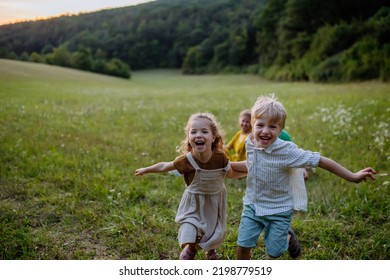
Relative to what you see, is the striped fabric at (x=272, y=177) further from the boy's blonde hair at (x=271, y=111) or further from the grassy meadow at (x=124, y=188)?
the grassy meadow at (x=124, y=188)

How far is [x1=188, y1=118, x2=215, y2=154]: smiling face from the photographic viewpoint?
290cm

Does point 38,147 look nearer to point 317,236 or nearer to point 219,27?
point 317,236

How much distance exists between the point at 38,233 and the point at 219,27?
1827 centimetres

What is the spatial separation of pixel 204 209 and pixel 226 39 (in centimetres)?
2164

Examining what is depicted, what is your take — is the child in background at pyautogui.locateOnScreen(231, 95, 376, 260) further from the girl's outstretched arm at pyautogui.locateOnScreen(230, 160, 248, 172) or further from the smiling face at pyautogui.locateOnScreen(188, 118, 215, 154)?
the smiling face at pyautogui.locateOnScreen(188, 118, 215, 154)

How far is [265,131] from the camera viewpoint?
2777 millimetres

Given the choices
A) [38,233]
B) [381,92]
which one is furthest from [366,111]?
[38,233]

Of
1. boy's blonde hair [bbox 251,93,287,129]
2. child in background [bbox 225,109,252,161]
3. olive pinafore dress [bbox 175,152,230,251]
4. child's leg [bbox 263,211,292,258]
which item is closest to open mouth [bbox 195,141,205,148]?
olive pinafore dress [bbox 175,152,230,251]

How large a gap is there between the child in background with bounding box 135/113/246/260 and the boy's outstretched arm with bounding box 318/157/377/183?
26.8 inches

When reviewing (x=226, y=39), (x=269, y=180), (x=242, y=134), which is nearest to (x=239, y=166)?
(x=269, y=180)

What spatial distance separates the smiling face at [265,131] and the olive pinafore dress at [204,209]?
34 cm

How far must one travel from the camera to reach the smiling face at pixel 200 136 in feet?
9.51

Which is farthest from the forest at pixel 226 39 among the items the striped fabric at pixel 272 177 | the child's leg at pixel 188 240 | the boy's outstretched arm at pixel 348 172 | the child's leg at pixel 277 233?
the boy's outstretched arm at pixel 348 172

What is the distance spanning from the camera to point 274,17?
2850 cm
